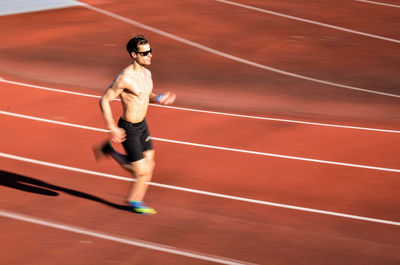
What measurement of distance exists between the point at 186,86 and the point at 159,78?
0.89 meters

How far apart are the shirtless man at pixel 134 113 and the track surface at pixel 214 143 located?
641mm

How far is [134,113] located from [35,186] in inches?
87.3

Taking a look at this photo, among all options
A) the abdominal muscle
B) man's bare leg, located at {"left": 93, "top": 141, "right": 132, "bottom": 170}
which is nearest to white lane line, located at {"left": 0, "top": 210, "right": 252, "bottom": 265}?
man's bare leg, located at {"left": 93, "top": 141, "right": 132, "bottom": 170}

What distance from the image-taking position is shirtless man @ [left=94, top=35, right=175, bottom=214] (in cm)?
672

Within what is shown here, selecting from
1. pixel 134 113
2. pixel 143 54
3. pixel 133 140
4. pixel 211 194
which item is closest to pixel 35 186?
pixel 133 140

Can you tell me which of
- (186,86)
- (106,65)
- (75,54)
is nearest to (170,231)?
(186,86)

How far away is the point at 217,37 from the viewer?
60.5ft

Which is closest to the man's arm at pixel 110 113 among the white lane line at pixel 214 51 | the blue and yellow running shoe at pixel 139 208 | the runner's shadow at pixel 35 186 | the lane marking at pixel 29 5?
the blue and yellow running shoe at pixel 139 208

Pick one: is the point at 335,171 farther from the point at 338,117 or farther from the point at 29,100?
the point at 29,100

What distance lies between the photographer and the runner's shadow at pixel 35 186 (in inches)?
314

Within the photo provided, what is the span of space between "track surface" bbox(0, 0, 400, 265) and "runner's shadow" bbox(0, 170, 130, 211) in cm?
4

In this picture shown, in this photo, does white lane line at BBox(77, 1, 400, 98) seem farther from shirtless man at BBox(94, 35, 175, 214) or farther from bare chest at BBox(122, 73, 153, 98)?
bare chest at BBox(122, 73, 153, 98)

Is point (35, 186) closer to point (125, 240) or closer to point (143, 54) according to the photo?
point (125, 240)

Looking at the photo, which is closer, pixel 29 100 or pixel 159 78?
pixel 29 100
